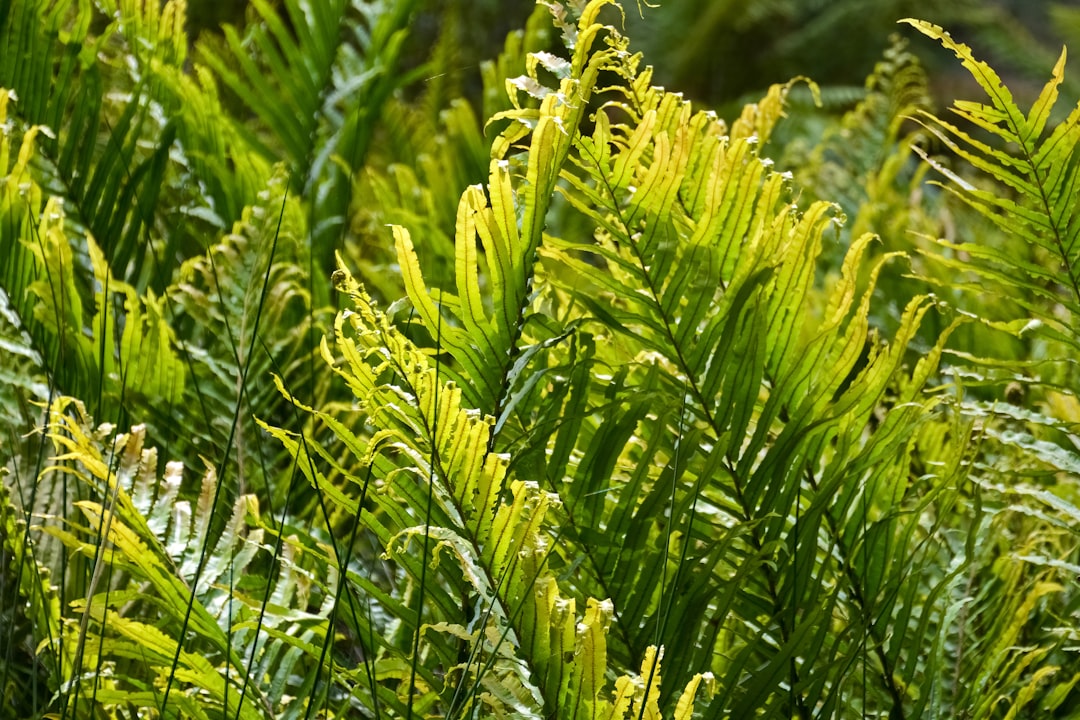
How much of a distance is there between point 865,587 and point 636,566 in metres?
0.17

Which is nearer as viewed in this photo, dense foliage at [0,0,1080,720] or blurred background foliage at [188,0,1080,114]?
dense foliage at [0,0,1080,720]

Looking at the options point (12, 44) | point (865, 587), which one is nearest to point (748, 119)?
point (865, 587)

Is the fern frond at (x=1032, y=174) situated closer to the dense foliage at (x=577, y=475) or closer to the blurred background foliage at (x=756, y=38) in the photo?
the dense foliage at (x=577, y=475)

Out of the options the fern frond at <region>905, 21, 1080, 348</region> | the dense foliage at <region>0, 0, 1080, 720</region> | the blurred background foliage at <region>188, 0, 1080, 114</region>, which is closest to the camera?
the dense foliage at <region>0, 0, 1080, 720</region>

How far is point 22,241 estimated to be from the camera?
32.9 inches

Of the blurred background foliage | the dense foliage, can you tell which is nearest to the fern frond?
the dense foliage

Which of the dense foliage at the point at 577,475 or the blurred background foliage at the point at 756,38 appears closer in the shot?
the dense foliage at the point at 577,475

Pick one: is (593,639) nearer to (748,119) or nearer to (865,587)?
(865,587)

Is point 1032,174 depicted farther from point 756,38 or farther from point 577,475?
point 756,38

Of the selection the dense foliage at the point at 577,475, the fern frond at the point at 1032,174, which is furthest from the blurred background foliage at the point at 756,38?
the fern frond at the point at 1032,174

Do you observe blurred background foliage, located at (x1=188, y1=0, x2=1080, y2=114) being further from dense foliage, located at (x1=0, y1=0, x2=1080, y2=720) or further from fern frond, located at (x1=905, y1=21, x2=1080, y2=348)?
fern frond, located at (x1=905, y1=21, x2=1080, y2=348)

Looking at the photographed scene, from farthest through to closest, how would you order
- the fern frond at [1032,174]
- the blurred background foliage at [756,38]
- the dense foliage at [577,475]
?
the blurred background foliage at [756,38] → the fern frond at [1032,174] → the dense foliage at [577,475]

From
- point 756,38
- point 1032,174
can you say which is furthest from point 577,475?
point 756,38

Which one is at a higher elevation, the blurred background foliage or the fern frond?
the blurred background foliage
